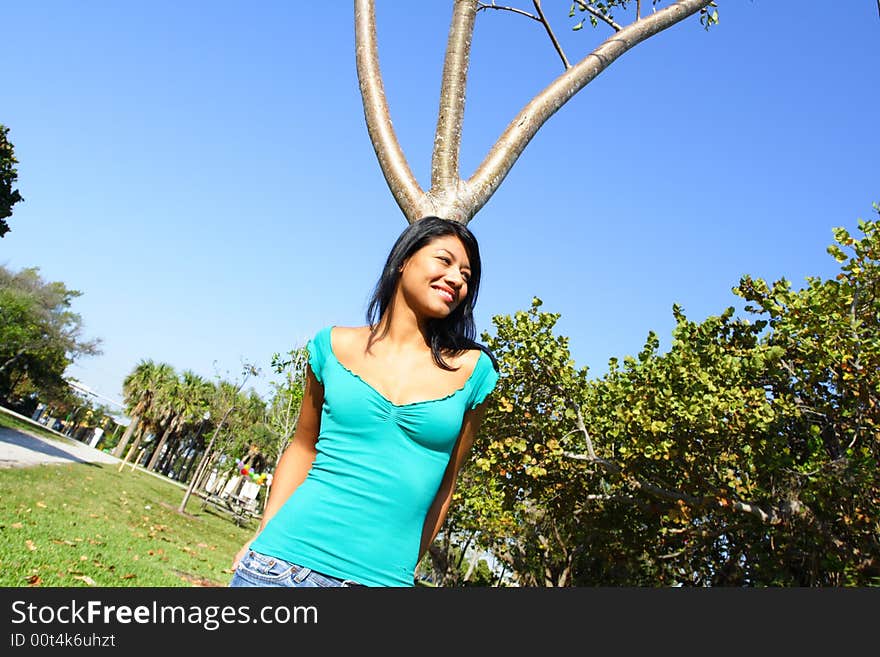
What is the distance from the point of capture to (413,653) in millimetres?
1506

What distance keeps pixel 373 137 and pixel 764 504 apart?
10368 mm

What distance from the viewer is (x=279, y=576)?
167 centimetres

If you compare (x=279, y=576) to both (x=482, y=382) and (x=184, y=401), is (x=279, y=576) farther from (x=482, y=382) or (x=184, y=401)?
(x=184, y=401)

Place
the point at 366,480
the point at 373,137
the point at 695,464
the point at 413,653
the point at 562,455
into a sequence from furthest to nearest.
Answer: the point at 562,455 → the point at 695,464 → the point at 373,137 → the point at 366,480 → the point at 413,653

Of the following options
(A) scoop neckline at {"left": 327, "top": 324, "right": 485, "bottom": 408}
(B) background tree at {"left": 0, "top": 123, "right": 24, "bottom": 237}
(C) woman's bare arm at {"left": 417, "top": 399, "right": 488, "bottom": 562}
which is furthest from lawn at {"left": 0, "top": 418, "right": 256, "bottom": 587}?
(B) background tree at {"left": 0, "top": 123, "right": 24, "bottom": 237}

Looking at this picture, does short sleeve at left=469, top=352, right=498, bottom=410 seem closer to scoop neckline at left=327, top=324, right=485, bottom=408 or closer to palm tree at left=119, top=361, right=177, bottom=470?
scoop neckline at left=327, top=324, right=485, bottom=408

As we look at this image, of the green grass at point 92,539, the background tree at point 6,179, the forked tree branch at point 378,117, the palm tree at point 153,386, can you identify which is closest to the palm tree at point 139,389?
the palm tree at point 153,386

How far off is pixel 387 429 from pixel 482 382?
1.21 ft

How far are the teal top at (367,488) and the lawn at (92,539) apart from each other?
5393 mm

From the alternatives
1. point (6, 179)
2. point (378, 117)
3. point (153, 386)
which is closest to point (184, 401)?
point (153, 386)

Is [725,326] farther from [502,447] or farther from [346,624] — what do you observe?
[346,624]

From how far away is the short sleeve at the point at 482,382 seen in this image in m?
2.04

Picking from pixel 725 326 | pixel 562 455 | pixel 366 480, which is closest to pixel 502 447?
pixel 562 455

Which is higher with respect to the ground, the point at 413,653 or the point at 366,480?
the point at 366,480
